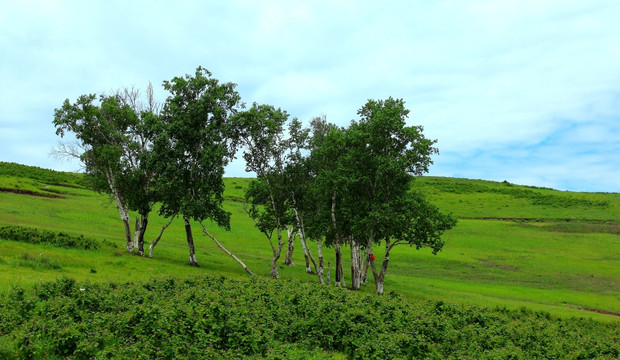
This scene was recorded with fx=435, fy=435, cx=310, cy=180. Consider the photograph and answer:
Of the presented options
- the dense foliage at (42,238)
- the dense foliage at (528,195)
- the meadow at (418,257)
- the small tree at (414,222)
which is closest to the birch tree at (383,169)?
the small tree at (414,222)

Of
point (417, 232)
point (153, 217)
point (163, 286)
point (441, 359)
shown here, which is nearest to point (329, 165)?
point (417, 232)

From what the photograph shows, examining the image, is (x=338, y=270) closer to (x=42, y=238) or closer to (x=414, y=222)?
(x=414, y=222)

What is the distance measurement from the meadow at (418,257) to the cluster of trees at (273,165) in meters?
4.89

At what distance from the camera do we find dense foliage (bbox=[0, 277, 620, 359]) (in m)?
12.3

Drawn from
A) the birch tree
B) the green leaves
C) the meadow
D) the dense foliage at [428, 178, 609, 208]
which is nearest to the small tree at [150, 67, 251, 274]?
the green leaves

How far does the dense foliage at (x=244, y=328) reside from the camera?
1226 cm

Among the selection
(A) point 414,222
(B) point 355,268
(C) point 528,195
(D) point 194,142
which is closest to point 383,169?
(A) point 414,222

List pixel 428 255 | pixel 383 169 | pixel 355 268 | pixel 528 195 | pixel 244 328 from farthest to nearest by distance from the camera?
pixel 528 195 < pixel 428 255 < pixel 355 268 < pixel 383 169 < pixel 244 328

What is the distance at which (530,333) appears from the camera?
21656mm

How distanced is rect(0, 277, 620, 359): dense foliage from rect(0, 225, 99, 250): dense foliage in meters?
17.0

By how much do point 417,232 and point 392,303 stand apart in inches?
493

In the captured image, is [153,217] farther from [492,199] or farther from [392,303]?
[492,199]

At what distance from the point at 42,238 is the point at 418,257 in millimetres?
46479

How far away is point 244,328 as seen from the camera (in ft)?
48.1
